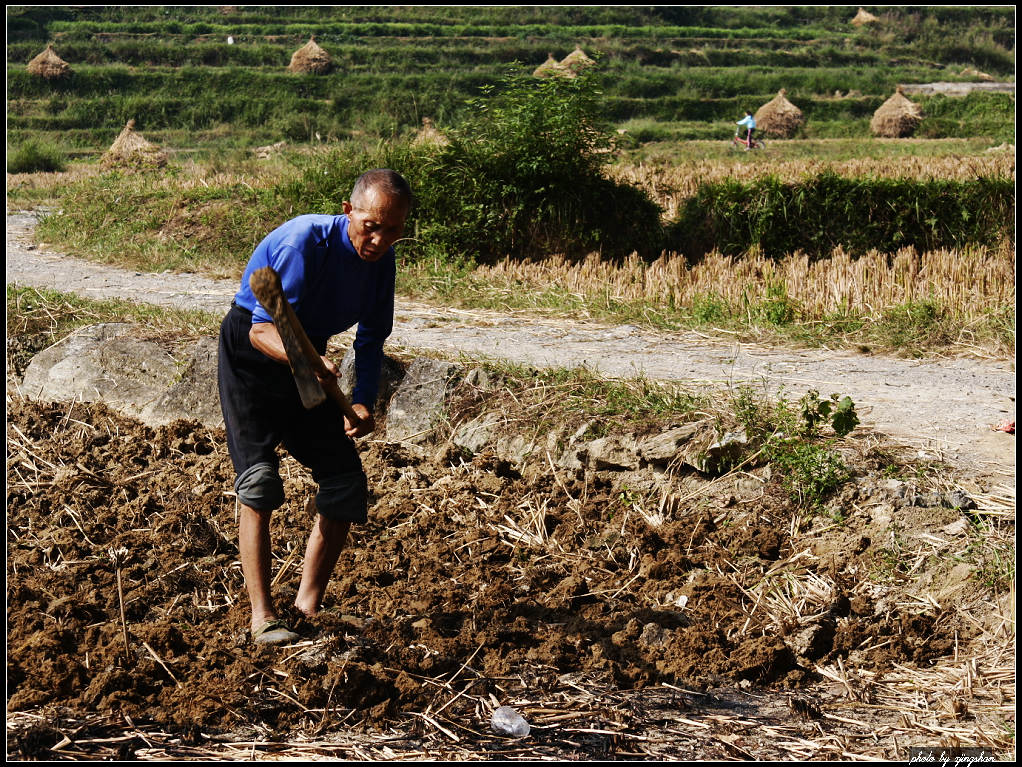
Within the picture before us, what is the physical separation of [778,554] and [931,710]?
112 cm

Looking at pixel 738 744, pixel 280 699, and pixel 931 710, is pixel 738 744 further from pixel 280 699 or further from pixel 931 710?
pixel 280 699

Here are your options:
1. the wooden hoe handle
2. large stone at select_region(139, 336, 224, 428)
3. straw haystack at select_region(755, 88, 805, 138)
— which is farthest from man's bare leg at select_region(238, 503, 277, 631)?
straw haystack at select_region(755, 88, 805, 138)

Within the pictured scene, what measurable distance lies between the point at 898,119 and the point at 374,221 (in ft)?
105

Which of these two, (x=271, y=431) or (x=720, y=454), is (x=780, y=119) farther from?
(x=271, y=431)

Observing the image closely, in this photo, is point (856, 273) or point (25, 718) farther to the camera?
point (856, 273)

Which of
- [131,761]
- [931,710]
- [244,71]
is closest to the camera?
[131,761]

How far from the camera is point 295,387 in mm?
3527

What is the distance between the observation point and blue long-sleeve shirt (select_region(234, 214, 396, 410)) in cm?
334

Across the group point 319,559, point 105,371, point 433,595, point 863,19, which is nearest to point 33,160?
point 105,371

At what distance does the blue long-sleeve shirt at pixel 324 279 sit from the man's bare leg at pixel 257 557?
58 centimetres

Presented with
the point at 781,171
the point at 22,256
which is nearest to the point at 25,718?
the point at 22,256

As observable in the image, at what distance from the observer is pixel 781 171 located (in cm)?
1498

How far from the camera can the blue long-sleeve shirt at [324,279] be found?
334 centimetres

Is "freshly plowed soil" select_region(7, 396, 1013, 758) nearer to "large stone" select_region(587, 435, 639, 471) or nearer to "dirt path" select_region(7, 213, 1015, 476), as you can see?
"large stone" select_region(587, 435, 639, 471)
